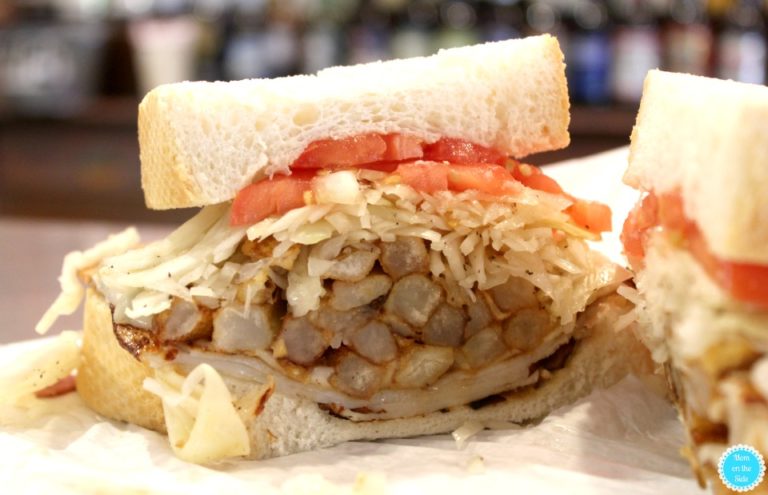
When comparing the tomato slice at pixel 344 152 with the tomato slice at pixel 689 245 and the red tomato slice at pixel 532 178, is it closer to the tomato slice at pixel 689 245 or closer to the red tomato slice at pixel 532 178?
the red tomato slice at pixel 532 178

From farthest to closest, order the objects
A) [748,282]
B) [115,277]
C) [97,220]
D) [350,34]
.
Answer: [97,220] < [350,34] < [115,277] < [748,282]

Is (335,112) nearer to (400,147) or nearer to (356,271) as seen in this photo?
(400,147)

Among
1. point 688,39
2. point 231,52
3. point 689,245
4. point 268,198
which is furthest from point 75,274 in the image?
point 231,52

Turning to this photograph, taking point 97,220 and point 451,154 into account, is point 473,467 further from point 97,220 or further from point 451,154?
point 97,220

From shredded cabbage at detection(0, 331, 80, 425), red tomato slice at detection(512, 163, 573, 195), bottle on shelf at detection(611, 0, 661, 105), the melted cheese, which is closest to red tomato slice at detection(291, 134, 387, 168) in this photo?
red tomato slice at detection(512, 163, 573, 195)

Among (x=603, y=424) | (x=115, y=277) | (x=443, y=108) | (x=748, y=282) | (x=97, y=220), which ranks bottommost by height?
(x=97, y=220)

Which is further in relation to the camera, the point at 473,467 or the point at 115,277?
the point at 115,277

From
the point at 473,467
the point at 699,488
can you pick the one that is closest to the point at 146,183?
the point at 473,467

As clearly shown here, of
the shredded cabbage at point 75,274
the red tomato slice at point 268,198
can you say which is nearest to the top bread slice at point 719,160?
the red tomato slice at point 268,198
